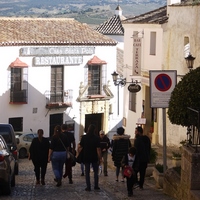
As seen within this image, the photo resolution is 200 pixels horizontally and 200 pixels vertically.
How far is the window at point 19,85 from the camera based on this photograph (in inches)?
1801

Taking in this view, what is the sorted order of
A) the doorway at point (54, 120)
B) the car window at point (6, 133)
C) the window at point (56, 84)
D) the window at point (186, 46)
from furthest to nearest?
the doorway at point (54, 120), the window at point (56, 84), the window at point (186, 46), the car window at point (6, 133)

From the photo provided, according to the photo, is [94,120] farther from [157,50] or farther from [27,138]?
A: [157,50]

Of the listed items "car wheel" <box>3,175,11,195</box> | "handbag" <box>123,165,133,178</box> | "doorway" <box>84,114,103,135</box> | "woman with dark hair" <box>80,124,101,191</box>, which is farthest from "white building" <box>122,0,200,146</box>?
"car wheel" <box>3,175,11,195</box>

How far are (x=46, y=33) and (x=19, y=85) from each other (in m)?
4.24

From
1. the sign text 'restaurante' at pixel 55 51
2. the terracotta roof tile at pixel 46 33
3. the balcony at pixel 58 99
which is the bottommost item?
the balcony at pixel 58 99

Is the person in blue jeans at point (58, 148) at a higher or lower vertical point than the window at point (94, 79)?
lower

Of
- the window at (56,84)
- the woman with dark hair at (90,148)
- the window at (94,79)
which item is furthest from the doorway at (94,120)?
the woman with dark hair at (90,148)

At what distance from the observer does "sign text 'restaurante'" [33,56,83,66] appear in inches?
1837

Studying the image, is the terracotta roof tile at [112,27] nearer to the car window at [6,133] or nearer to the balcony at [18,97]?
the balcony at [18,97]

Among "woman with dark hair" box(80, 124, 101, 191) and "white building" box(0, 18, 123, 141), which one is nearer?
"woman with dark hair" box(80, 124, 101, 191)

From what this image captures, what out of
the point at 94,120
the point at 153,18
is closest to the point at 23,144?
the point at 153,18

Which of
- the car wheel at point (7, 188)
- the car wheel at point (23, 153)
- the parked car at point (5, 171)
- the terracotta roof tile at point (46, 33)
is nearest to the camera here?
the parked car at point (5, 171)

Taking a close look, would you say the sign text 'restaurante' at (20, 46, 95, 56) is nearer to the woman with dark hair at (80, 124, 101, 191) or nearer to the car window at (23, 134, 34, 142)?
the car window at (23, 134, 34, 142)

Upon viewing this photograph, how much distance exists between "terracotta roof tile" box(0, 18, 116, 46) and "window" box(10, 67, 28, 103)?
1763 millimetres
